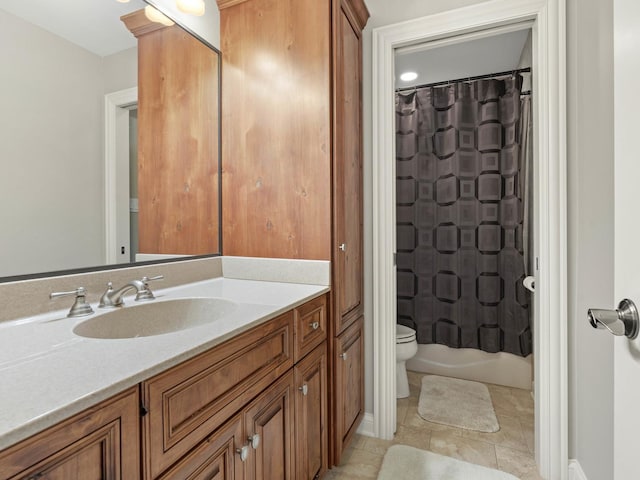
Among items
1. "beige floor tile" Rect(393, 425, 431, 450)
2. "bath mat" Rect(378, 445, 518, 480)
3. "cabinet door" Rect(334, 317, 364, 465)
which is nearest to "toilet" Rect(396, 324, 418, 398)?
"beige floor tile" Rect(393, 425, 431, 450)

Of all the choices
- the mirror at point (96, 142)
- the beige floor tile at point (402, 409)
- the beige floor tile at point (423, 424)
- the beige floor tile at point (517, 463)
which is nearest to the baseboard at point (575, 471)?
the beige floor tile at point (517, 463)

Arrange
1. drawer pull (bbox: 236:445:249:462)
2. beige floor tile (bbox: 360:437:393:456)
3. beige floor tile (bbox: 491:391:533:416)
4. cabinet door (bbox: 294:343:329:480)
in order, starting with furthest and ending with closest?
beige floor tile (bbox: 491:391:533:416) < beige floor tile (bbox: 360:437:393:456) < cabinet door (bbox: 294:343:329:480) < drawer pull (bbox: 236:445:249:462)

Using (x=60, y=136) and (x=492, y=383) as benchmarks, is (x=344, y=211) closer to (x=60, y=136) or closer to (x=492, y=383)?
(x=60, y=136)

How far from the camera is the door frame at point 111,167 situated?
1.21m

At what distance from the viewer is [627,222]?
559 mm

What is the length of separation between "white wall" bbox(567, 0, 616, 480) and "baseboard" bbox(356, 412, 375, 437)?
2.99ft

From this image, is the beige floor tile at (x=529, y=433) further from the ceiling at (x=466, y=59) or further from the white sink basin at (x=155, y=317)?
the ceiling at (x=466, y=59)

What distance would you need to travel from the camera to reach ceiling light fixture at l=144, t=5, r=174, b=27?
1339 mm

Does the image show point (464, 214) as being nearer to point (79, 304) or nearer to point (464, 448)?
point (464, 448)

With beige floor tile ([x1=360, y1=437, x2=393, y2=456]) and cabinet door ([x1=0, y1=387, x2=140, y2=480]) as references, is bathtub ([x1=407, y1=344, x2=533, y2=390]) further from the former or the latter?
cabinet door ([x1=0, y1=387, x2=140, y2=480])

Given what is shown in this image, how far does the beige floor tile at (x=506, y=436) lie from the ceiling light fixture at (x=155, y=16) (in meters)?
2.48

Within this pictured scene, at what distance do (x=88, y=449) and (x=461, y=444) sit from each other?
178 cm

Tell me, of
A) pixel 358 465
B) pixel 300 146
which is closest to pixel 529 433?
pixel 358 465

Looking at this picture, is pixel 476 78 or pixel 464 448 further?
pixel 476 78
